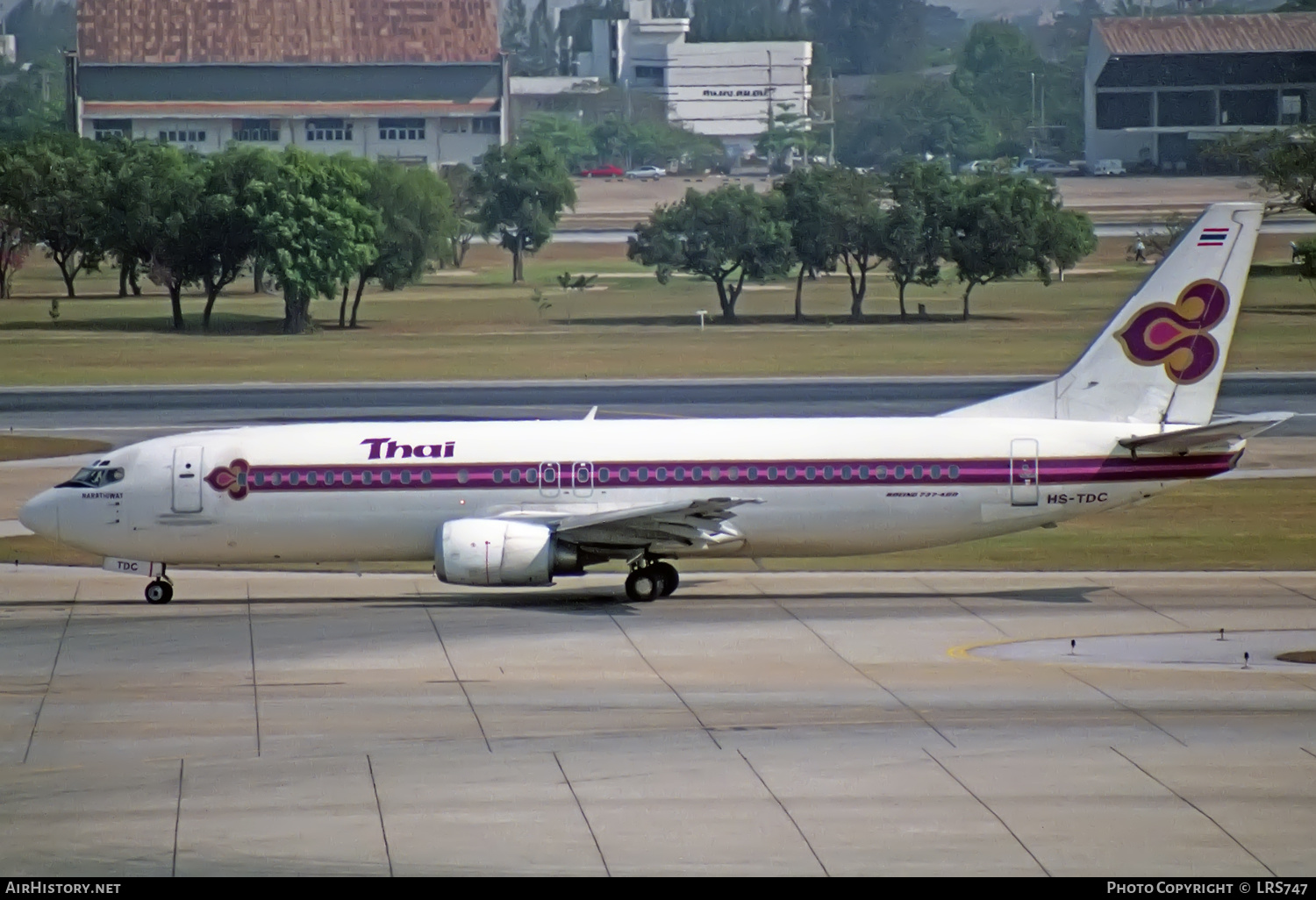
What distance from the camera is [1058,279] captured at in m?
135

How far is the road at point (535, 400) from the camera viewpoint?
216 ft

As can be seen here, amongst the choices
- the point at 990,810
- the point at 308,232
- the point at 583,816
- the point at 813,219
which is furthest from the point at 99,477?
the point at 813,219

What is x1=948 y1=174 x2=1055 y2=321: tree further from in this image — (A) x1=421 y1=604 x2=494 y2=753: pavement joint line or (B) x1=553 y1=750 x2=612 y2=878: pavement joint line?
(B) x1=553 y1=750 x2=612 y2=878: pavement joint line

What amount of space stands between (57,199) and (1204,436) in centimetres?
10563

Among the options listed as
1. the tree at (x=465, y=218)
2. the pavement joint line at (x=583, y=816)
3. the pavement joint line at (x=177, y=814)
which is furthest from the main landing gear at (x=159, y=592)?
the tree at (x=465, y=218)

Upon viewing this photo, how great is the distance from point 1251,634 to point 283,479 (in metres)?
18.3

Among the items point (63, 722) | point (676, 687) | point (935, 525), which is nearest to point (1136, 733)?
point (676, 687)

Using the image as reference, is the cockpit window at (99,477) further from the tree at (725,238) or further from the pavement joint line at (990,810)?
the tree at (725,238)

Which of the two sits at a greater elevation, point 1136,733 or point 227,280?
point 227,280

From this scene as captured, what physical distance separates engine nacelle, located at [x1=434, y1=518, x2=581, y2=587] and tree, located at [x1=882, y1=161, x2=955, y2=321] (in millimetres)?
81409

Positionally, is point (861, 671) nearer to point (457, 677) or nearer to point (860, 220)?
point (457, 677)

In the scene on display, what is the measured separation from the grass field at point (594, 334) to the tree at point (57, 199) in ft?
13.0

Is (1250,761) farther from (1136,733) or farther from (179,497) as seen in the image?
(179,497)

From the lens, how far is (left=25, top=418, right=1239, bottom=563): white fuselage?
3591 centimetres
